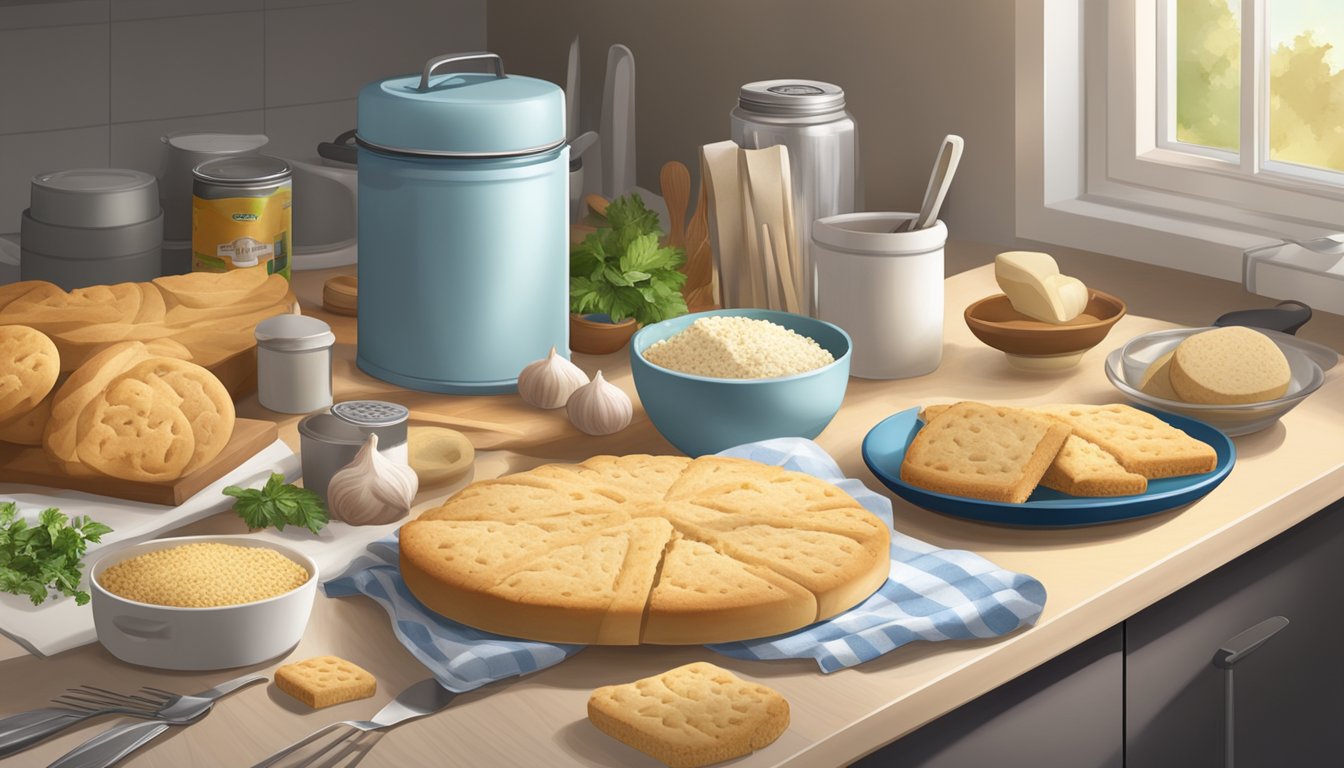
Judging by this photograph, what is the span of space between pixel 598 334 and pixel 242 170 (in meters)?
0.43

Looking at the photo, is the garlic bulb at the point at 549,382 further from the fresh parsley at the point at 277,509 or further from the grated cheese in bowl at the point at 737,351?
the fresh parsley at the point at 277,509

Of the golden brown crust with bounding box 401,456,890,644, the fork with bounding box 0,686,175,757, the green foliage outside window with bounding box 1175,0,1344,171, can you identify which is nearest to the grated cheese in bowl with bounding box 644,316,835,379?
the golden brown crust with bounding box 401,456,890,644

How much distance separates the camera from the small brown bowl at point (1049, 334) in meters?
1.46

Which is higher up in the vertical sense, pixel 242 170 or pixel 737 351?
pixel 242 170

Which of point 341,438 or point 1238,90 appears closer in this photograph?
point 341,438

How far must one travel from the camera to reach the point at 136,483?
3.79ft

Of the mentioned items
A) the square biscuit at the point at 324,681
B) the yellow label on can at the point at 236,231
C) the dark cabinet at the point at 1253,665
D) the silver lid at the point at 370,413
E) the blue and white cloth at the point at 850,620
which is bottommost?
the dark cabinet at the point at 1253,665

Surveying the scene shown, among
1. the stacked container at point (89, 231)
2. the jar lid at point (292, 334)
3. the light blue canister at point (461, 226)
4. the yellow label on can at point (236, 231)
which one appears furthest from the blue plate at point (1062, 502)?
the stacked container at point (89, 231)

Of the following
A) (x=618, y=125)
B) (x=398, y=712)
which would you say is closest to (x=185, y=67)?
(x=618, y=125)

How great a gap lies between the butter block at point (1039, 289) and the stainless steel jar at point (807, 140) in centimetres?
22

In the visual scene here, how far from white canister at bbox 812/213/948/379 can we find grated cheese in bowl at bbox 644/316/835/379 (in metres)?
0.14

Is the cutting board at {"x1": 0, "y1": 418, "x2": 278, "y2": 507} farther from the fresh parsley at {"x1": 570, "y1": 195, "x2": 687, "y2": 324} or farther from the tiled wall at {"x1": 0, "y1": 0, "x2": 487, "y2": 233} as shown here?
the tiled wall at {"x1": 0, "y1": 0, "x2": 487, "y2": 233}

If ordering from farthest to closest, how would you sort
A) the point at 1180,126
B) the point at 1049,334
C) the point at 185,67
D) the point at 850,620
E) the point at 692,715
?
1. the point at 185,67
2. the point at 1180,126
3. the point at 1049,334
4. the point at 850,620
5. the point at 692,715

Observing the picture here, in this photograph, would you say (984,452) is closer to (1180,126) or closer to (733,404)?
(733,404)
